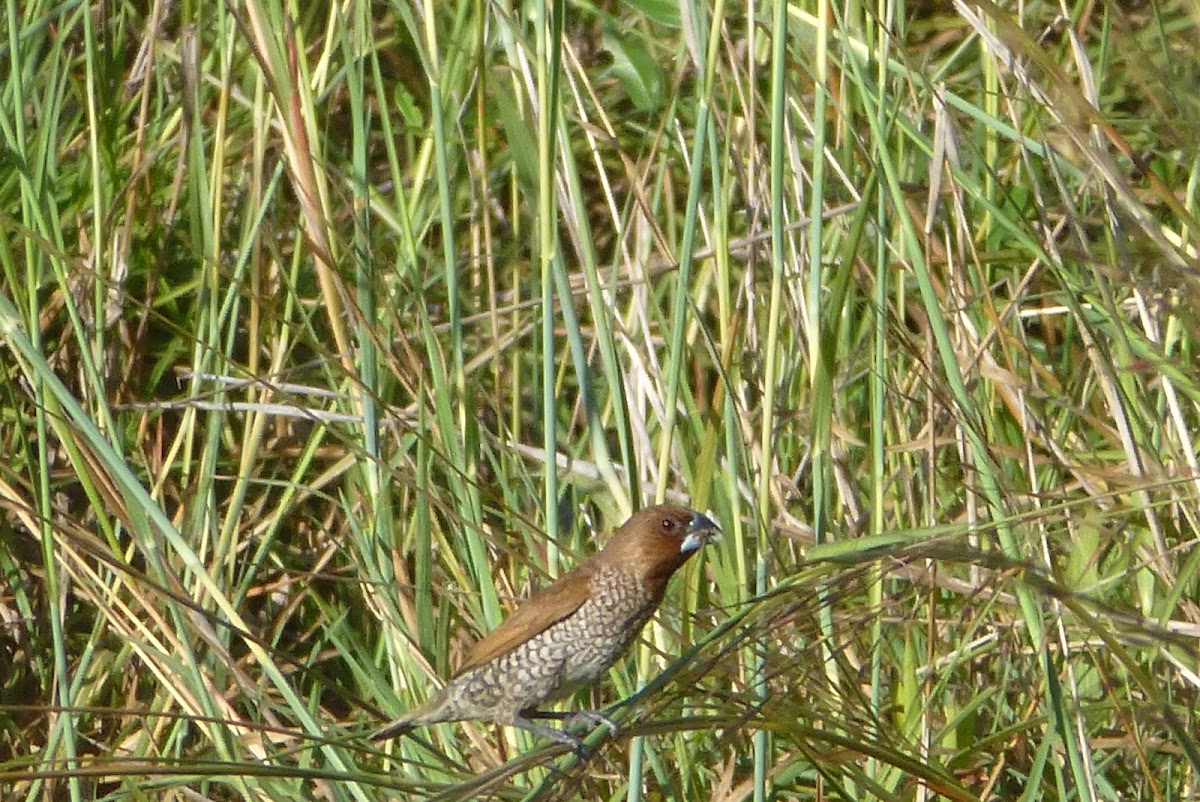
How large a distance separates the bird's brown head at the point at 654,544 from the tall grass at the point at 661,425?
6 centimetres

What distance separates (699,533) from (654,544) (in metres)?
0.09

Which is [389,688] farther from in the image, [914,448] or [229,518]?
[914,448]

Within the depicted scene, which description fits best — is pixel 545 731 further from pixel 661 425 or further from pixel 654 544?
pixel 661 425

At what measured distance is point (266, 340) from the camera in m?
4.02

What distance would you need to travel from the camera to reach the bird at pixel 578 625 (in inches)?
114

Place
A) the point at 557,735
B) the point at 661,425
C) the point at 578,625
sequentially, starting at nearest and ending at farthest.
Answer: the point at 557,735 < the point at 578,625 < the point at 661,425

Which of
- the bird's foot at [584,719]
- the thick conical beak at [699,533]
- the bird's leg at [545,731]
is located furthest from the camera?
the thick conical beak at [699,533]

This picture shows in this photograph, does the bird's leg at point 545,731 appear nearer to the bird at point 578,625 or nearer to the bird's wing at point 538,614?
the bird at point 578,625

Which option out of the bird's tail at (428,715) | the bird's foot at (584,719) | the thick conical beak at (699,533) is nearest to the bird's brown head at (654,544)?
the thick conical beak at (699,533)

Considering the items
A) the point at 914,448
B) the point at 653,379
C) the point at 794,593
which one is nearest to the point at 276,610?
the point at 653,379

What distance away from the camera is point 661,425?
3.12 m

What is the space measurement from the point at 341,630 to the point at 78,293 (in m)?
0.94

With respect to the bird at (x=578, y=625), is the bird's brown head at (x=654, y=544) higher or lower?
higher

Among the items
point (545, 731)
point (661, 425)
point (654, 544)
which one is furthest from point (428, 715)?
point (661, 425)
